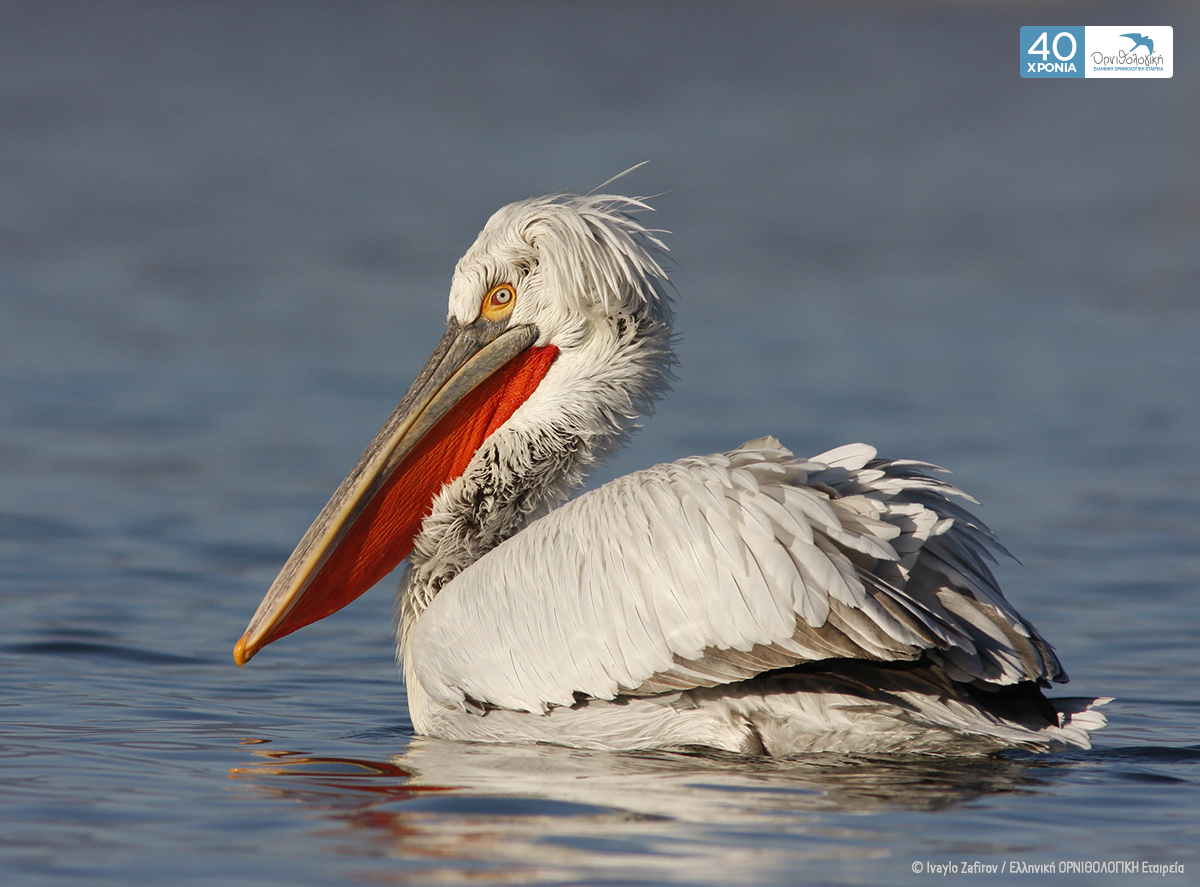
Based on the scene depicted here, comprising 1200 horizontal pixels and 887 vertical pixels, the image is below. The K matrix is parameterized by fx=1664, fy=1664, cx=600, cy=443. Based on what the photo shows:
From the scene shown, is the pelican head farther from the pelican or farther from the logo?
the logo

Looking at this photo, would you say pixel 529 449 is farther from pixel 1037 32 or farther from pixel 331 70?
pixel 331 70

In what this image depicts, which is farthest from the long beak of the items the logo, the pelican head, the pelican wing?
the logo

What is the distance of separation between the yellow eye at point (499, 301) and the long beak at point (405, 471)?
0.04 m

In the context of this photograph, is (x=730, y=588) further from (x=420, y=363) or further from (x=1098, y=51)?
(x=1098, y=51)

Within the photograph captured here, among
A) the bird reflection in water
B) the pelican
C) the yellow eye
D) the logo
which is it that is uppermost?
the logo

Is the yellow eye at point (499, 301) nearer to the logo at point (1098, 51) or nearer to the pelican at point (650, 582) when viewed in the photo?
the pelican at point (650, 582)

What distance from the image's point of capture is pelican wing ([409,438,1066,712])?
421cm

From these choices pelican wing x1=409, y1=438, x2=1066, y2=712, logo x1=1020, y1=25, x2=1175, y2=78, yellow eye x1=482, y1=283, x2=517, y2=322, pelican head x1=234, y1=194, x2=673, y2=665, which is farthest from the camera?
logo x1=1020, y1=25, x2=1175, y2=78

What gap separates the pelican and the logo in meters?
6.92

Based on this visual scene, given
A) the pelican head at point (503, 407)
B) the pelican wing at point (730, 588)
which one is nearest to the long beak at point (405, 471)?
the pelican head at point (503, 407)

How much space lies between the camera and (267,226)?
16.6 meters

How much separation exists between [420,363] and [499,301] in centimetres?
568

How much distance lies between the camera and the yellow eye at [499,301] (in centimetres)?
555

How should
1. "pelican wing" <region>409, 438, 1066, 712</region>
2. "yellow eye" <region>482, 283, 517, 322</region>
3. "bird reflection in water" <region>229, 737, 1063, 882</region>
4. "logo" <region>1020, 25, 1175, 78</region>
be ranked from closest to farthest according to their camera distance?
1. "bird reflection in water" <region>229, 737, 1063, 882</region>
2. "pelican wing" <region>409, 438, 1066, 712</region>
3. "yellow eye" <region>482, 283, 517, 322</region>
4. "logo" <region>1020, 25, 1175, 78</region>
